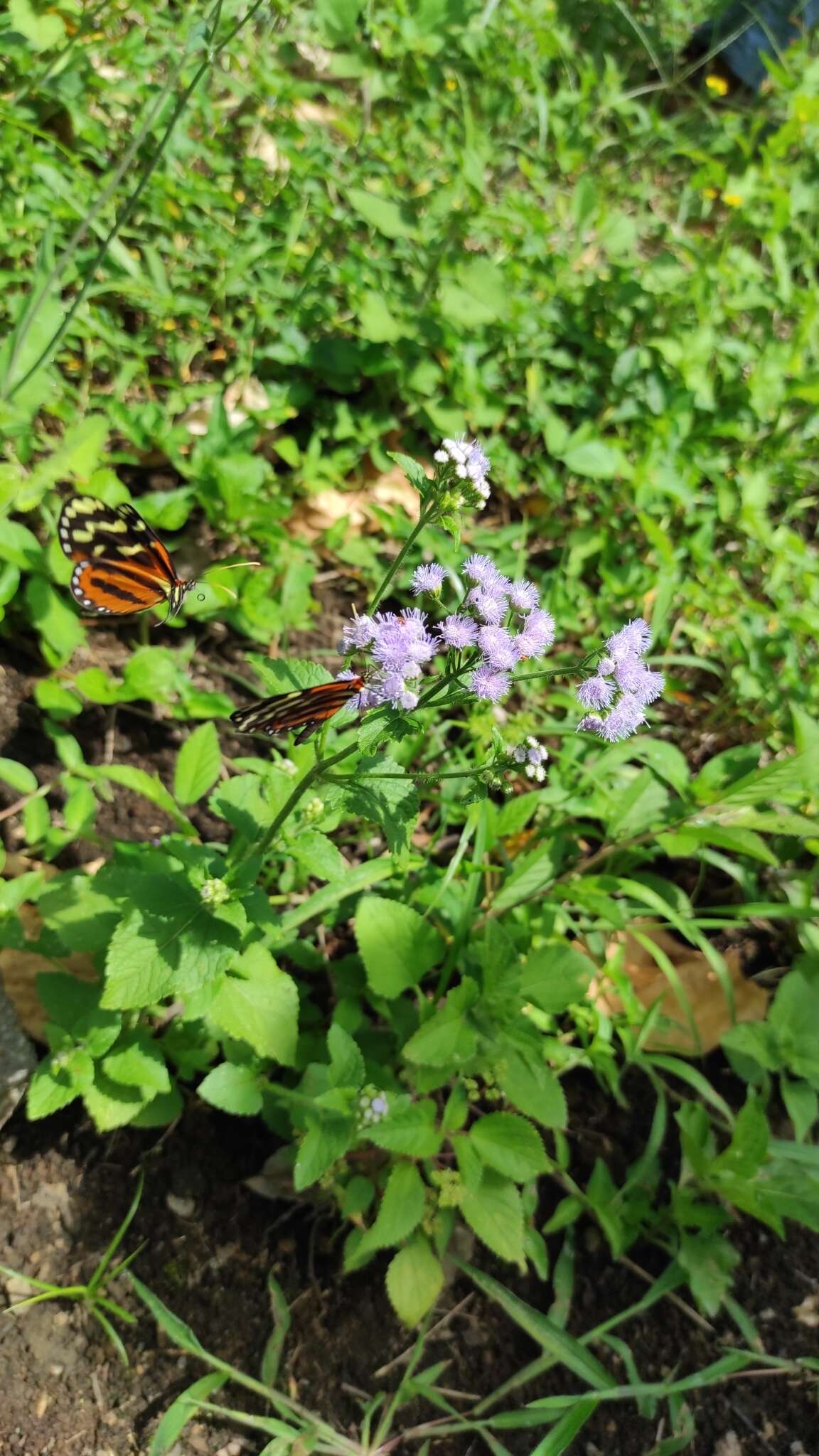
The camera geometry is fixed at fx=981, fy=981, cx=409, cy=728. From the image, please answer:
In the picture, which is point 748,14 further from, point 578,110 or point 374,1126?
point 374,1126

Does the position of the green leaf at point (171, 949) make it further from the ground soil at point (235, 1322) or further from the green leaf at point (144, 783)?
Answer: the ground soil at point (235, 1322)

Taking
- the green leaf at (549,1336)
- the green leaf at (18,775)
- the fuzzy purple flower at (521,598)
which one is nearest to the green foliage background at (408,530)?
the green leaf at (18,775)

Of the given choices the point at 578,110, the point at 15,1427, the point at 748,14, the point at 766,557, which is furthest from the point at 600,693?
the point at 748,14

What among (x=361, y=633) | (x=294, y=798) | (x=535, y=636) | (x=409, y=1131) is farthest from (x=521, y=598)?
(x=409, y=1131)

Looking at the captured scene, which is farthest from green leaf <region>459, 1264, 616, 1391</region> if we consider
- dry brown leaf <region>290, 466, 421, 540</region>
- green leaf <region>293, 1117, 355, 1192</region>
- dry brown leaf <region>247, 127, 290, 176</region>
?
dry brown leaf <region>247, 127, 290, 176</region>

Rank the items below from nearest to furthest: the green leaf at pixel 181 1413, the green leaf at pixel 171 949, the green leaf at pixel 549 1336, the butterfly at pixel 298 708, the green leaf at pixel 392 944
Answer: the butterfly at pixel 298 708, the green leaf at pixel 171 949, the green leaf at pixel 181 1413, the green leaf at pixel 549 1336, the green leaf at pixel 392 944
